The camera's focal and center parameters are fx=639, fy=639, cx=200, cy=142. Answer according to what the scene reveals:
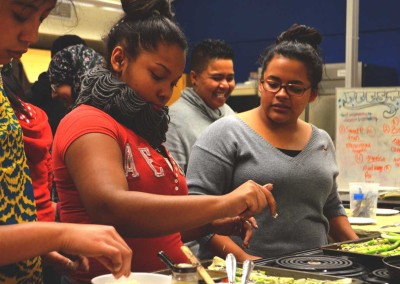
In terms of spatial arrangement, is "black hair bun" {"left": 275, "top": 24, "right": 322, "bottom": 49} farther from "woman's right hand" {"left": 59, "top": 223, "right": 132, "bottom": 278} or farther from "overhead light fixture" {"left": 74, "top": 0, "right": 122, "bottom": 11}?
"overhead light fixture" {"left": 74, "top": 0, "right": 122, "bottom": 11}

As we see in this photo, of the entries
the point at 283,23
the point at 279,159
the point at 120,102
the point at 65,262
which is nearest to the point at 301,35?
the point at 279,159

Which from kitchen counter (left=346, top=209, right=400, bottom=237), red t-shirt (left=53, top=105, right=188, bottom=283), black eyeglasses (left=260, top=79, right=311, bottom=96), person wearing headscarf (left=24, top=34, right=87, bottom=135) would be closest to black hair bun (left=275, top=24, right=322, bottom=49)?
black eyeglasses (left=260, top=79, right=311, bottom=96)

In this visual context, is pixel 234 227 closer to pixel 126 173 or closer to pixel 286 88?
pixel 126 173

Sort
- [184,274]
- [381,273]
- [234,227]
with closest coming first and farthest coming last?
[184,274]
[381,273]
[234,227]

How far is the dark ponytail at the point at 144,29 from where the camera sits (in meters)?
A: 1.71

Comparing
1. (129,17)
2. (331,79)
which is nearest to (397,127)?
(331,79)

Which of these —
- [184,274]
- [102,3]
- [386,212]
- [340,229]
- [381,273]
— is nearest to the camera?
[184,274]

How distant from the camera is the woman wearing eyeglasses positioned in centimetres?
224

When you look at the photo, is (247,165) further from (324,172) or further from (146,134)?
(146,134)

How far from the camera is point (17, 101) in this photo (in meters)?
1.86

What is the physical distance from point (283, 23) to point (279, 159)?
16.3ft

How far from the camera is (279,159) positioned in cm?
228

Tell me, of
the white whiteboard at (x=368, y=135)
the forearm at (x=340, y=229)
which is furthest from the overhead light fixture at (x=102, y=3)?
the forearm at (x=340, y=229)

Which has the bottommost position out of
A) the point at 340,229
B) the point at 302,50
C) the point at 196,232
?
the point at 340,229
